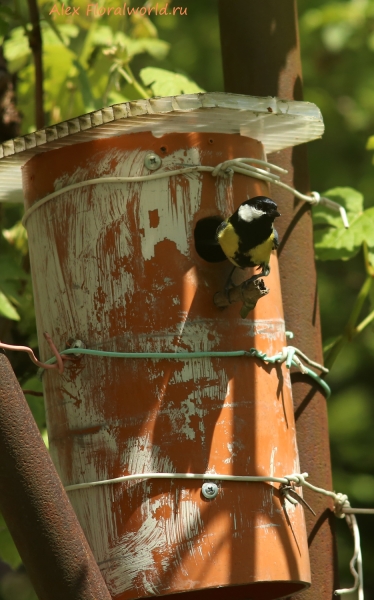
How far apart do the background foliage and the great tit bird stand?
0.68 meters

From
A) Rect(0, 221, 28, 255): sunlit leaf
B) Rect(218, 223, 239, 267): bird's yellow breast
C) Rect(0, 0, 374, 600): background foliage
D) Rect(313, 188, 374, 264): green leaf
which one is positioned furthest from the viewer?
Rect(0, 221, 28, 255): sunlit leaf

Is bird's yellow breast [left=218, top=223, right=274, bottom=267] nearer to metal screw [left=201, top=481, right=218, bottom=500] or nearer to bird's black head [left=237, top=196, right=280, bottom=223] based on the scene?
bird's black head [left=237, top=196, right=280, bottom=223]

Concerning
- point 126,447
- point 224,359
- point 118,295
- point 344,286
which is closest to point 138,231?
point 118,295

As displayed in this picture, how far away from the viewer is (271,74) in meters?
2.70

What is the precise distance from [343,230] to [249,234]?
2.89ft

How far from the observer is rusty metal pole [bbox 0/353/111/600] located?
68.0 inches

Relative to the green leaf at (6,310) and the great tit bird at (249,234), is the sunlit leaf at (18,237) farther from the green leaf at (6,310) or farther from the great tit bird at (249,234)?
the great tit bird at (249,234)

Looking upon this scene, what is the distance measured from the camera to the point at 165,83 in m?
2.93

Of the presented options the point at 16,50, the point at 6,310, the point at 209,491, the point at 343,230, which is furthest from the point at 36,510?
the point at 16,50

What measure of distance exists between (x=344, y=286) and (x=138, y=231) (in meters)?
3.41

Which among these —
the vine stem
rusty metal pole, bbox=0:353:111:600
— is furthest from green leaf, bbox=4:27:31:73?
rusty metal pole, bbox=0:353:111:600

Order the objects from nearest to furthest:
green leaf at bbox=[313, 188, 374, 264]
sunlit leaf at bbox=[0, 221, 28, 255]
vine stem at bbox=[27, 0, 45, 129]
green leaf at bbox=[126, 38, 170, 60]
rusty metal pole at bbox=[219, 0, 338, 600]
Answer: rusty metal pole at bbox=[219, 0, 338, 600] → green leaf at bbox=[313, 188, 374, 264] → vine stem at bbox=[27, 0, 45, 129] → sunlit leaf at bbox=[0, 221, 28, 255] → green leaf at bbox=[126, 38, 170, 60]

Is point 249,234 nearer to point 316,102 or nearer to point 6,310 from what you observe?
point 6,310

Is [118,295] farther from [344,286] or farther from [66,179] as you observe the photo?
[344,286]
